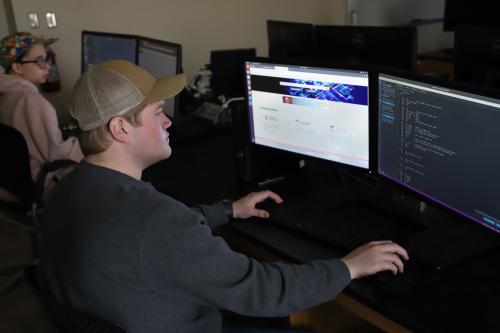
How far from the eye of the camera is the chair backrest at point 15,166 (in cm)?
222

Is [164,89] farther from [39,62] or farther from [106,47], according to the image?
[106,47]

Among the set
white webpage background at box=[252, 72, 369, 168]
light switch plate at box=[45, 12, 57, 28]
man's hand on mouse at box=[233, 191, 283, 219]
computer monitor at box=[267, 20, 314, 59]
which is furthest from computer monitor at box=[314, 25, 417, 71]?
Result: light switch plate at box=[45, 12, 57, 28]

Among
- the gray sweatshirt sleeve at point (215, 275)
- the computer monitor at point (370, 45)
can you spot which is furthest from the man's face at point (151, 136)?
the computer monitor at point (370, 45)

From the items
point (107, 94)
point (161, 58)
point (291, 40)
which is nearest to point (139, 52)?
point (161, 58)

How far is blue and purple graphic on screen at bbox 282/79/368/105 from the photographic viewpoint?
1.55m

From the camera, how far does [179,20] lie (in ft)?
13.2

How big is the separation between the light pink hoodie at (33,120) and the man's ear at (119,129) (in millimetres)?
1481

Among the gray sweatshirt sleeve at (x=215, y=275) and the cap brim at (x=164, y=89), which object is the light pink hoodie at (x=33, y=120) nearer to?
the cap brim at (x=164, y=89)

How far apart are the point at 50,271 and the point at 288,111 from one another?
3.10 feet

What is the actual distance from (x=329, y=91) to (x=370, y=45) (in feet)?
2.42

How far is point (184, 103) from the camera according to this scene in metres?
3.02

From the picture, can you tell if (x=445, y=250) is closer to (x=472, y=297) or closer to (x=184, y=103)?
(x=472, y=297)

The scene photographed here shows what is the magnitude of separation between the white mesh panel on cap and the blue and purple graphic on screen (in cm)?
67

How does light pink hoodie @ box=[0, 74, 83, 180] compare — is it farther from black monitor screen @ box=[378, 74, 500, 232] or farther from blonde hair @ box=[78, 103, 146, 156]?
black monitor screen @ box=[378, 74, 500, 232]
